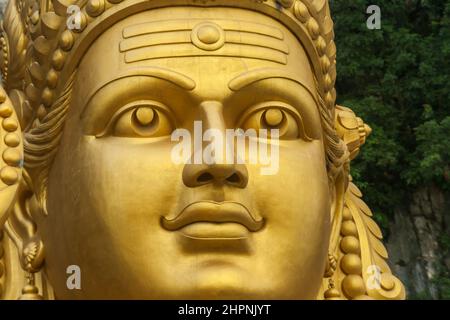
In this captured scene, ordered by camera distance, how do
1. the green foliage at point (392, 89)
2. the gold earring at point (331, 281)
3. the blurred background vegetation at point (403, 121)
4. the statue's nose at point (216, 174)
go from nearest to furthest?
the statue's nose at point (216, 174)
the gold earring at point (331, 281)
the blurred background vegetation at point (403, 121)
the green foliage at point (392, 89)

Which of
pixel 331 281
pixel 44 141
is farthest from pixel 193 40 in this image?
pixel 331 281

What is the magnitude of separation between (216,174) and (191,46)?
2.28ft

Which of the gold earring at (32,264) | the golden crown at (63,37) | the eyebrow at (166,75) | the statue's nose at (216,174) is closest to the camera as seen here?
the statue's nose at (216,174)

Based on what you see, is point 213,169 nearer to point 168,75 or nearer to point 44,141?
point 168,75

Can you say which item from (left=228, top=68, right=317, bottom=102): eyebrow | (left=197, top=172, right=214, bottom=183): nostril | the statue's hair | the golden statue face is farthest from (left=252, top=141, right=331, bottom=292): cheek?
the statue's hair

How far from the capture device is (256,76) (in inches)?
168

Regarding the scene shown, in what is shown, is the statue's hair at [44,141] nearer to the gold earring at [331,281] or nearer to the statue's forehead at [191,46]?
the statue's forehead at [191,46]

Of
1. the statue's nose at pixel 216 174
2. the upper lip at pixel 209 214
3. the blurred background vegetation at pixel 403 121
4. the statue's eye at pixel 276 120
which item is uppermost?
the blurred background vegetation at pixel 403 121

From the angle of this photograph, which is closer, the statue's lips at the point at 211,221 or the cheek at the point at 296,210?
the statue's lips at the point at 211,221

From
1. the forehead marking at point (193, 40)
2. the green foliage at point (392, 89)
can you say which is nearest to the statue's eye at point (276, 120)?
the forehead marking at point (193, 40)

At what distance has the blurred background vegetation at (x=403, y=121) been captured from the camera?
1105cm

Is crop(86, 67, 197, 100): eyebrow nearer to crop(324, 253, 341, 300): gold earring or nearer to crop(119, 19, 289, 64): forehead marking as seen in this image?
crop(119, 19, 289, 64): forehead marking

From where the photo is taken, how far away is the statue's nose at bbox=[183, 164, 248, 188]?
4.04 meters
